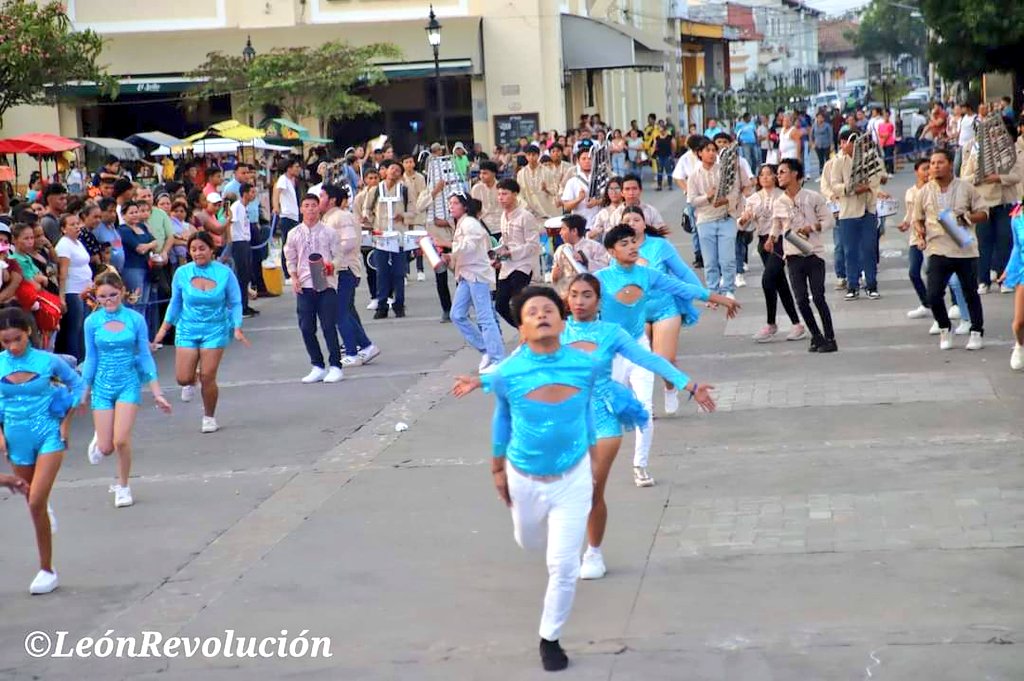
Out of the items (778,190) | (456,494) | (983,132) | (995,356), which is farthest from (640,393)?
(983,132)

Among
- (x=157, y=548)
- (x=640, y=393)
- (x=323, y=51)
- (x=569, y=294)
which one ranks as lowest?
(x=157, y=548)

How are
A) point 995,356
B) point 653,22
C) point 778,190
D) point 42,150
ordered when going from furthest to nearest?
point 653,22 < point 42,150 < point 778,190 < point 995,356

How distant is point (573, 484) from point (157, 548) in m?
3.58

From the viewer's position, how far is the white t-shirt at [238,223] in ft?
69.1

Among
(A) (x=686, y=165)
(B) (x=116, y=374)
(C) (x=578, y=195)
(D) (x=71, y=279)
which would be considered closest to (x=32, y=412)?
(B) (x=116, y=374)

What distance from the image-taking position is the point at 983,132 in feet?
55.3

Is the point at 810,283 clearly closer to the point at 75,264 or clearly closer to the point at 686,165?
Result: the point at 686,165

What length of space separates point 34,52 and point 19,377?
17.7m

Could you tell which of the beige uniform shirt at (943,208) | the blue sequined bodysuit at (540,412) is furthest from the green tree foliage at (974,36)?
the blue sequined bodysuit at (540,412)

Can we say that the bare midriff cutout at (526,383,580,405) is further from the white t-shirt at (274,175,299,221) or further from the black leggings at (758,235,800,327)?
the white t-shirt at (274,175,299,221)

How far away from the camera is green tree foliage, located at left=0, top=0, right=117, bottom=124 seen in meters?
25.0

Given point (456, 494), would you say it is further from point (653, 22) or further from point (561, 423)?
point (653, 22)

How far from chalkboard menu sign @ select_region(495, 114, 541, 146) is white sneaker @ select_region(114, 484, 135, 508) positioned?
119 feet

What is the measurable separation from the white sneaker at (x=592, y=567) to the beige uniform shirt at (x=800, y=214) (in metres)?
7.70
